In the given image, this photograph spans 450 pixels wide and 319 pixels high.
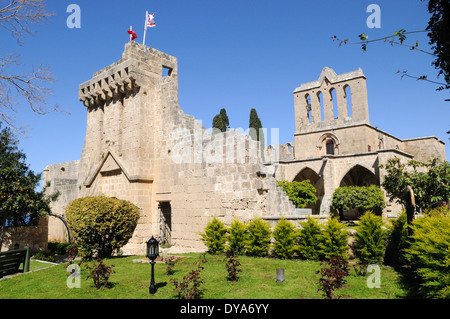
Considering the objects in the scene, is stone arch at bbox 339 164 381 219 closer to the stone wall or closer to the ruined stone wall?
the ruined stone wall

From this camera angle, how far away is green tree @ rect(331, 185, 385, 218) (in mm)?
26000

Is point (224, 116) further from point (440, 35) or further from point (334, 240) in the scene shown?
point (440, 35)

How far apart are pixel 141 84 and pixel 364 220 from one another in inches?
433

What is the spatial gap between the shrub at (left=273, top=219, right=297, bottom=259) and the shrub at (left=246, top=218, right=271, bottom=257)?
34 centimetres

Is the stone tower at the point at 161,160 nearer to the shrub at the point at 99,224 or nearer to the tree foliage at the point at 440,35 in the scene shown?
the shrub at the point at 99,224

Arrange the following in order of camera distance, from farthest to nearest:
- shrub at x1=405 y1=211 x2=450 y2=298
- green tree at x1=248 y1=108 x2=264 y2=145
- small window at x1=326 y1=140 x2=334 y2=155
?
green tree at x1=248 y1=108 x2=264 y2=145, small window at x1=326 y1=140 x2=334 y2=155, shrub at x1=405 y1=211 x2=450 y2=298

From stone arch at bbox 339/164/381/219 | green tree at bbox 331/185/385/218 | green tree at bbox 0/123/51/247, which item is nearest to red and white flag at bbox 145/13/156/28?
green tree at bbox 0/123/51/247

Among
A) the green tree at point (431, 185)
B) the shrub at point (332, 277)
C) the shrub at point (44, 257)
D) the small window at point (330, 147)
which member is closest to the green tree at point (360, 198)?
the green tree at point (431, 185)

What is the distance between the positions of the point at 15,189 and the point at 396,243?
1510cm

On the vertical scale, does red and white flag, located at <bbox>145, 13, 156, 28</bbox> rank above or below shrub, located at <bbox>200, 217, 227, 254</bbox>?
above

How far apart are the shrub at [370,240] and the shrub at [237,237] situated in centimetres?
336
